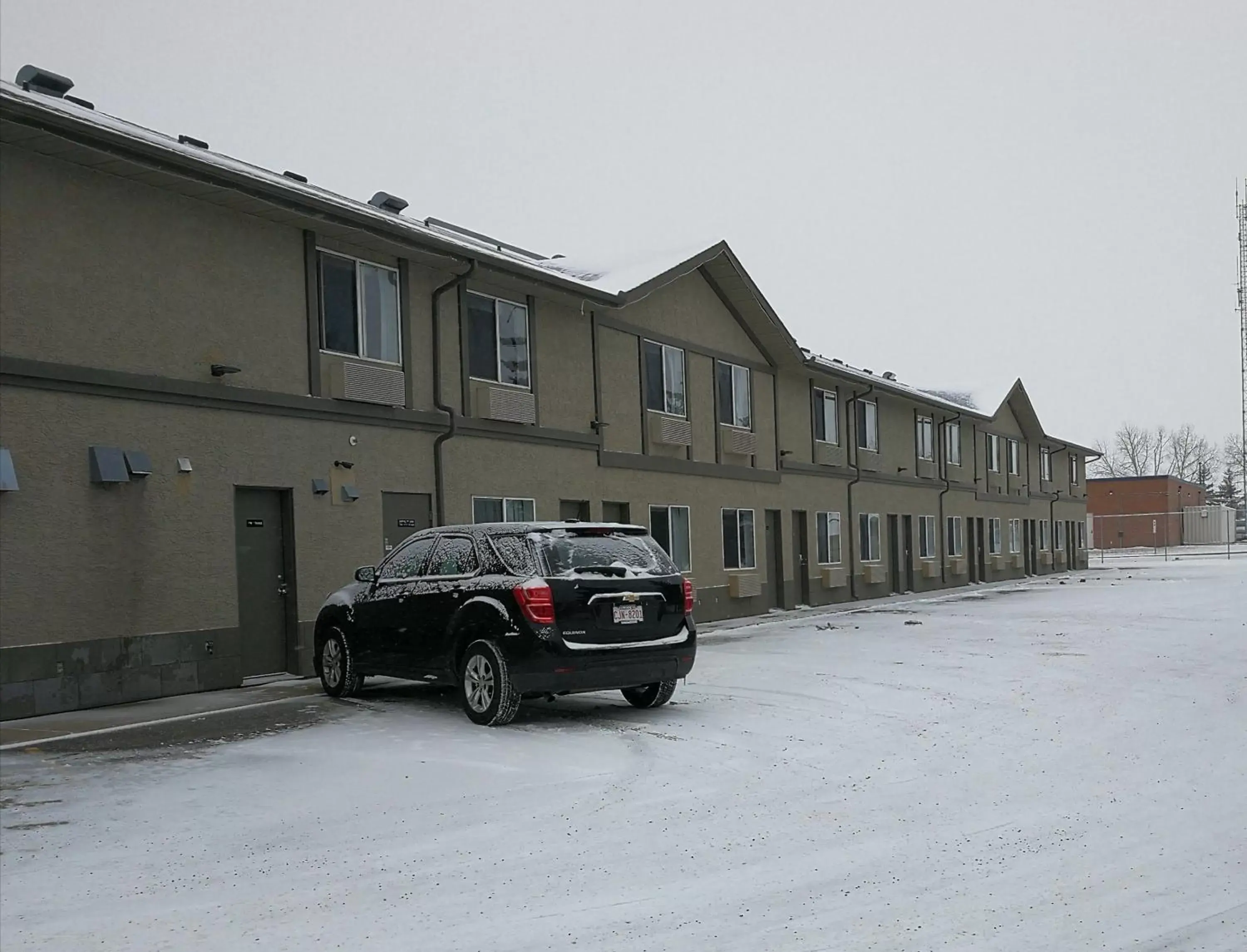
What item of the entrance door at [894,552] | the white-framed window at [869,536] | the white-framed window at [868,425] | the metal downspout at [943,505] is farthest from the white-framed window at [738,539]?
the metal downspout at [943,505]

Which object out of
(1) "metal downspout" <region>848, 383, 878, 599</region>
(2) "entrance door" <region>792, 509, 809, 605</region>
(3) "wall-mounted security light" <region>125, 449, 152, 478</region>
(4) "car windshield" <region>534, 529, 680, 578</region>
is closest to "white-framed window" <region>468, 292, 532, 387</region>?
(3) "wall-mounted security light" <region>125, 449, 152, 478</region>

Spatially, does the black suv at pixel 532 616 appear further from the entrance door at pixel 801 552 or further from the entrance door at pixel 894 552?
the entrance door at pixel 894 552

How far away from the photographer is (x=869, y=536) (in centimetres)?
3328

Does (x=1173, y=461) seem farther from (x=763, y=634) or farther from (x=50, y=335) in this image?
(x=50, y=335)

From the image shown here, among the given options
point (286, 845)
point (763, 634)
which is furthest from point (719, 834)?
point (763, 634)

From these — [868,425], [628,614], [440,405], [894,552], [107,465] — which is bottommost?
[894,552]

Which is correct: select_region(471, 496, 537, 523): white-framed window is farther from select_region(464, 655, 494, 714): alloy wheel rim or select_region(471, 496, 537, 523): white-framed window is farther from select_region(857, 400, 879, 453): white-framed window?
select_region(857, 400, 879, 453): white-framed window

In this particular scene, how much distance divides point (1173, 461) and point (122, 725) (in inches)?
5150

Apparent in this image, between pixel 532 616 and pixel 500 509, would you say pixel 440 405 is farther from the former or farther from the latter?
pixel 532 616

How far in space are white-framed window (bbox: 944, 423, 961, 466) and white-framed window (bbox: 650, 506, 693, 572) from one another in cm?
1902

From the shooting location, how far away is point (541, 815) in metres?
7.15

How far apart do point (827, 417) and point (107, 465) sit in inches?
868

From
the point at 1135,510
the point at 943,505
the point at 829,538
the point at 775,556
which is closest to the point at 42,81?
the point at 775,556

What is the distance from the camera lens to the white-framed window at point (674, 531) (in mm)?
22672
